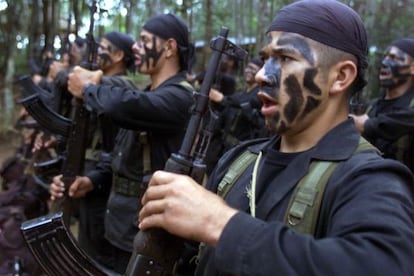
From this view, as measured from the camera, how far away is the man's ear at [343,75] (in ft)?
5.25

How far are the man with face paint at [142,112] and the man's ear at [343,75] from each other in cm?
192

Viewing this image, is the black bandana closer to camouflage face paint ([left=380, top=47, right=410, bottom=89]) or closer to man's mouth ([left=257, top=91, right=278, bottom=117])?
camouflage face paint ([left=380, top=47, right=410, bottom=89])

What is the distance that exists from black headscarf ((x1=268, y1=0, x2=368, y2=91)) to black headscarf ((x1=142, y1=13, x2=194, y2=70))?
7.58 feet

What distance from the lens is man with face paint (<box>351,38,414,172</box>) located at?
487cm

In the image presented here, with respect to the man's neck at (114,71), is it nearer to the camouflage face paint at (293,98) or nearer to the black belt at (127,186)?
the black belt at (127,186)

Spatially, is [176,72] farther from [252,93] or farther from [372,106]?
[252,93]

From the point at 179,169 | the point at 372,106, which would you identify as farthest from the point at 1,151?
the point at 179,169

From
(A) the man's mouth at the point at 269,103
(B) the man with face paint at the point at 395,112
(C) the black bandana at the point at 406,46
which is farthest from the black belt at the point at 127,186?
(C) the black bandana at the point at 406,46

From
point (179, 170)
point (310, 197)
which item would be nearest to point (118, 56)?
point (179, 170)

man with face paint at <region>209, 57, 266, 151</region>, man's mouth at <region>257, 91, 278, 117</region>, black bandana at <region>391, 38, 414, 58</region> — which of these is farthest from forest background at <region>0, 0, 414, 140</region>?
man's mouth at <region>257, 91, 278, 117</region>

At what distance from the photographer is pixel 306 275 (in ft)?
3.91

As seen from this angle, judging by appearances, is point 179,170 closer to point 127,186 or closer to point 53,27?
point 127,186

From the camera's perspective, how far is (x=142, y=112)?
11.3 feet

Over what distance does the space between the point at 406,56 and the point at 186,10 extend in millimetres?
8265
